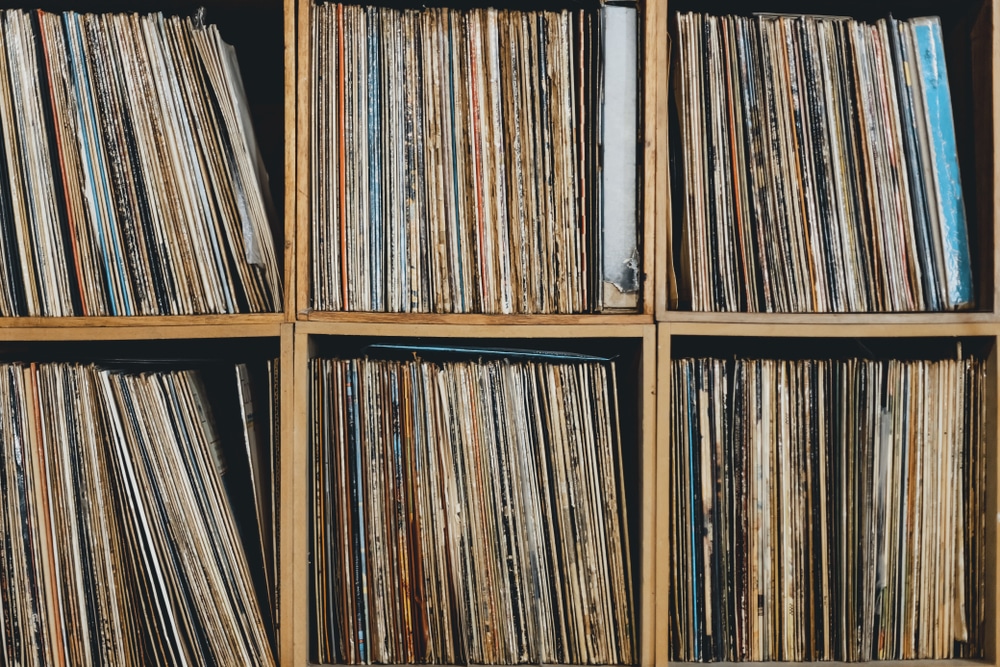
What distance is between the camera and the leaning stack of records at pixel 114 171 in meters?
1.00

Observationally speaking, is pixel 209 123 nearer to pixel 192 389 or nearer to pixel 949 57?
pixel 192 389

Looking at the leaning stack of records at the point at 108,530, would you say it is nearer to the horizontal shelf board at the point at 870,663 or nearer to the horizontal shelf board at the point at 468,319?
the horizontal shelf board at the point at 468,319

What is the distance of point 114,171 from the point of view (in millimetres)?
1008

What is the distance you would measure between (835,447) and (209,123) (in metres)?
1.02

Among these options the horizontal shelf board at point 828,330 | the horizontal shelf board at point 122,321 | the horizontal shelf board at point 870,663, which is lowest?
the horizontal shelf board at point 870,663

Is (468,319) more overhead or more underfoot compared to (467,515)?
more overhead

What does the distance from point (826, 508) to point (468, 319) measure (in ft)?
1.91

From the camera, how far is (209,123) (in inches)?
40.3

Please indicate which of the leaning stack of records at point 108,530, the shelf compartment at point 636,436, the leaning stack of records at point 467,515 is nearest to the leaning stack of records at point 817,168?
the shelf compartment at point 636,436

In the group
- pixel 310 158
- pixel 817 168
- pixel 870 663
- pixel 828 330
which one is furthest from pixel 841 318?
pixel 310 158

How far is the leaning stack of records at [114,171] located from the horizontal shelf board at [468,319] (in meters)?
0.10

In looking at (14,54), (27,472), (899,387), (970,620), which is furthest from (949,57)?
(27,472)

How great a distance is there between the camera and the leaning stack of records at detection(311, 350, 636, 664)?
1.01 meters

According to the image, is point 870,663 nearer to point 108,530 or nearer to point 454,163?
point 454,163
